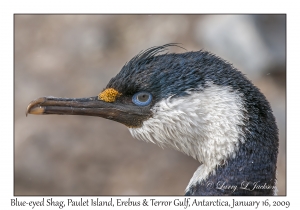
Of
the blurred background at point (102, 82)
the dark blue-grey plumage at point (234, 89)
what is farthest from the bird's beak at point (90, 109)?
the blurred background at point (102, 82)

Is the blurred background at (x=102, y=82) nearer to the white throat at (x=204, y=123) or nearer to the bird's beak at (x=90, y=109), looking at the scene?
the bird's beak at (x=90, y=109)

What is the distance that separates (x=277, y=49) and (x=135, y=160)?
4360 millimetres

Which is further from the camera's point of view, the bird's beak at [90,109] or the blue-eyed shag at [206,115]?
the bird's beak at [90,109]

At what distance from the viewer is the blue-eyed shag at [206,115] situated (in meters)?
3.40

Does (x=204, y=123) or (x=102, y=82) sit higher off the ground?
(x=102, y=82)

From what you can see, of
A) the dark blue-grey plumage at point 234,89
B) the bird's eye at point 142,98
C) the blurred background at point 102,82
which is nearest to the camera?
the dark blue-grey plumage at point 234,89

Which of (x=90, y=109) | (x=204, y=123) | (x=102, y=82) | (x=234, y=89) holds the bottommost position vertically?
(x=204, y=123)

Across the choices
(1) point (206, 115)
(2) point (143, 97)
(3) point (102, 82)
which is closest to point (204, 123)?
(1) point (206, 115)

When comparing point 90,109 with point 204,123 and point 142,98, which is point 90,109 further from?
point 204,123

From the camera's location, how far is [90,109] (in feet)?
12.6

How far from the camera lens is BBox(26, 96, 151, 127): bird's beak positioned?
3744 mm

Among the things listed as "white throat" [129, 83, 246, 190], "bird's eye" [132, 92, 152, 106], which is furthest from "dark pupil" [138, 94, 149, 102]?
"white throat" [129, 83, 246, 190]

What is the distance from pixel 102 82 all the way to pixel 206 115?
7.30 metres

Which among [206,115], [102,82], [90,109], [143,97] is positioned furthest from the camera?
[102,82]
